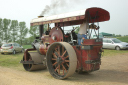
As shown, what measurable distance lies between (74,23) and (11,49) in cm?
1047

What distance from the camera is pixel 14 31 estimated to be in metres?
33.4

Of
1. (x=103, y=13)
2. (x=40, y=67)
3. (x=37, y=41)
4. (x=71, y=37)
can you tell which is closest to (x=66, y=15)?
(x=71, y=37)

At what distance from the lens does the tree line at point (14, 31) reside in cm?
3186

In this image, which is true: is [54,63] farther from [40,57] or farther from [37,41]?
[37,41]

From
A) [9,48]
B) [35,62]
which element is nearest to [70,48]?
[35,62]

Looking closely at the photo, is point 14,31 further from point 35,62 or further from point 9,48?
point 35,62

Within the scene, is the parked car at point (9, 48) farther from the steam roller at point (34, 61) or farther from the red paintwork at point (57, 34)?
the red paintwork at point (57, 34)

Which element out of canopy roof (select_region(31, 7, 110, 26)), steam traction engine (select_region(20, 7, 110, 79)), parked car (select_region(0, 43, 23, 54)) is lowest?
parked car (select_region(0, 43, 23, 54))

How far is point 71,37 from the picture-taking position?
6.23 m

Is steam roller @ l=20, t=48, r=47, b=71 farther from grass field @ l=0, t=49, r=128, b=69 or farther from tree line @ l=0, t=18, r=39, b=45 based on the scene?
tree line @ l=0, t=18, r=39, b=45

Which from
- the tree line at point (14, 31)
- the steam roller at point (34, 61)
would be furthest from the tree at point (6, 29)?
the steam roller at point (34, 61)

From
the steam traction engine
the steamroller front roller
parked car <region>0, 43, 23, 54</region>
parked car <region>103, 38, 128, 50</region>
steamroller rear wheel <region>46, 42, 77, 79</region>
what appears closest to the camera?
the steam traction engine

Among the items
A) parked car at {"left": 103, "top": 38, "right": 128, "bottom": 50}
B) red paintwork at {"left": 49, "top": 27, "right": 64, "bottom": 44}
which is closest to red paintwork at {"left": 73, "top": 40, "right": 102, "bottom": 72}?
red paintwork at {"left": 49, "top": 27, "right": 64, "bottom": 44}

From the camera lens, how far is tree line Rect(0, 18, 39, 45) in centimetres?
3186
